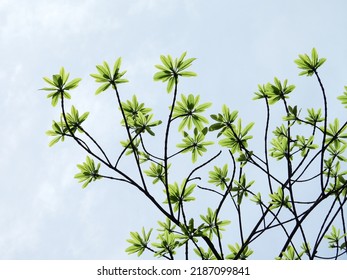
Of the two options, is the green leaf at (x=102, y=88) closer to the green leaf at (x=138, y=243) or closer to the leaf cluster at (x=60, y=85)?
the leaf cluster at (x=60, y=85)

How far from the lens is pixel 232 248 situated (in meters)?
3.31

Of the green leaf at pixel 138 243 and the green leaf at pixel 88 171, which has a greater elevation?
the green leaf at pixel 88 171

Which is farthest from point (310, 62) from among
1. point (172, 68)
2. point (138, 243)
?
point (138, 243)

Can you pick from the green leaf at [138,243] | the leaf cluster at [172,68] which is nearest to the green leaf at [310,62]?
the leaf cluster at [172,68]

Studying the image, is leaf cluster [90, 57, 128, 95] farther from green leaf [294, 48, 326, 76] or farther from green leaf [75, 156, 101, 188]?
green leaf [294, 48, 326, 76]

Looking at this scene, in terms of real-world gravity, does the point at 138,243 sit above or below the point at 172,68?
below

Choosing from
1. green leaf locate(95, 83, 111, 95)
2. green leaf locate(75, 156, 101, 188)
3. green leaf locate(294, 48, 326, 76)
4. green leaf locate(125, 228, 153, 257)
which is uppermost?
green leaf locate(294, 48, 326, 76)

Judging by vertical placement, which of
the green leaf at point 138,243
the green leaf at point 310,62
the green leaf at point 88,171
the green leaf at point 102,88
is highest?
the green leaf at point 310,62

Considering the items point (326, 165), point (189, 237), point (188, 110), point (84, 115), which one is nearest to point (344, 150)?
point (326, 165)

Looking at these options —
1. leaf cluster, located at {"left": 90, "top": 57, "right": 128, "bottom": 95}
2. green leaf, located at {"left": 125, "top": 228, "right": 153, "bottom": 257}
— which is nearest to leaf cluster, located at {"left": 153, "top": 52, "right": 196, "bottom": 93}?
leaf cluster, located at {"left": 90, "top": 57, "right": 128, "bottom": 95}

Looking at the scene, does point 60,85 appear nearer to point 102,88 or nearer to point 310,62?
point 102,88

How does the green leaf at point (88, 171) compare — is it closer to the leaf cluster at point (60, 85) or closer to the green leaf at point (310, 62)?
the leaf cluster at point (60, 85)

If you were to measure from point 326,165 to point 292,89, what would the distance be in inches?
28.6

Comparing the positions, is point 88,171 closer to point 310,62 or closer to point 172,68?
point 172,68
